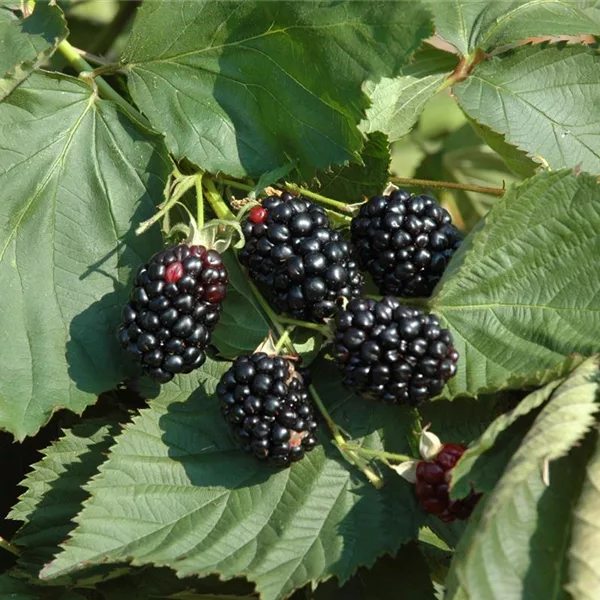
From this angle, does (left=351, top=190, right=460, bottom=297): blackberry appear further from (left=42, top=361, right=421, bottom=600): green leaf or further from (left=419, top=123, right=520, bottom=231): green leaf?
(left=419, top=123, right=520, bottom=231): green leaf

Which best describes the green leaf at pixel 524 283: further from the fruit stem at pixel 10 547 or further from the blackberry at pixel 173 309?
the fruit stem at pixel 10 547

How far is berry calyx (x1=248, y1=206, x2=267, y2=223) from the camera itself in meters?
1.29

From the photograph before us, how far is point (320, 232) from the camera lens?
1.27 m

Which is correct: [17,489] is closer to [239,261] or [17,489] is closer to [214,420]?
[214,420]

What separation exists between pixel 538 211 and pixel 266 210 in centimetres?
40

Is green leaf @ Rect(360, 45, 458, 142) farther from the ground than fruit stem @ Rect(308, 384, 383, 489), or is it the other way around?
green leaf @ Rect(360, 45, 458, 142)

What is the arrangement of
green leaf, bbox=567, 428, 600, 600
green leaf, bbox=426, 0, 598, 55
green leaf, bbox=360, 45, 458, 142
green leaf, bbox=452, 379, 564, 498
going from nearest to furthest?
green leaf, bbox=567, 428, 600, 600
green leaf, bbox=452, 379, 564, 498
green leaf, bbox=360, 45, 458, 142
green leaf, bbox=426, 0, 598, 55

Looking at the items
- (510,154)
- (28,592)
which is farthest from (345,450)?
(510,154)

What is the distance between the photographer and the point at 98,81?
1484 millimetres

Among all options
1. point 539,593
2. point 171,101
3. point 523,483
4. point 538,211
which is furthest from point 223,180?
point 539,593

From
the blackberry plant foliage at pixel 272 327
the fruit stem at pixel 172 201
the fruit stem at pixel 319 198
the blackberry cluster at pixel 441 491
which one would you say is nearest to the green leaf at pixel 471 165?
the blackberry plant foliage at pixel 272 327

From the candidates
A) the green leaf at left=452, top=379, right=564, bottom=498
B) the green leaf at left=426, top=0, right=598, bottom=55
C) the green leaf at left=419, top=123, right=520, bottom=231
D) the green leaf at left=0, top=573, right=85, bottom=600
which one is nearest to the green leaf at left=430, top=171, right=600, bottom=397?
the green leaf at left=452, top=379, right=564, bottom=498

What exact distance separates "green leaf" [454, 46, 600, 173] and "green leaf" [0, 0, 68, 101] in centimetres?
70

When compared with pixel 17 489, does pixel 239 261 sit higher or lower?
higher
